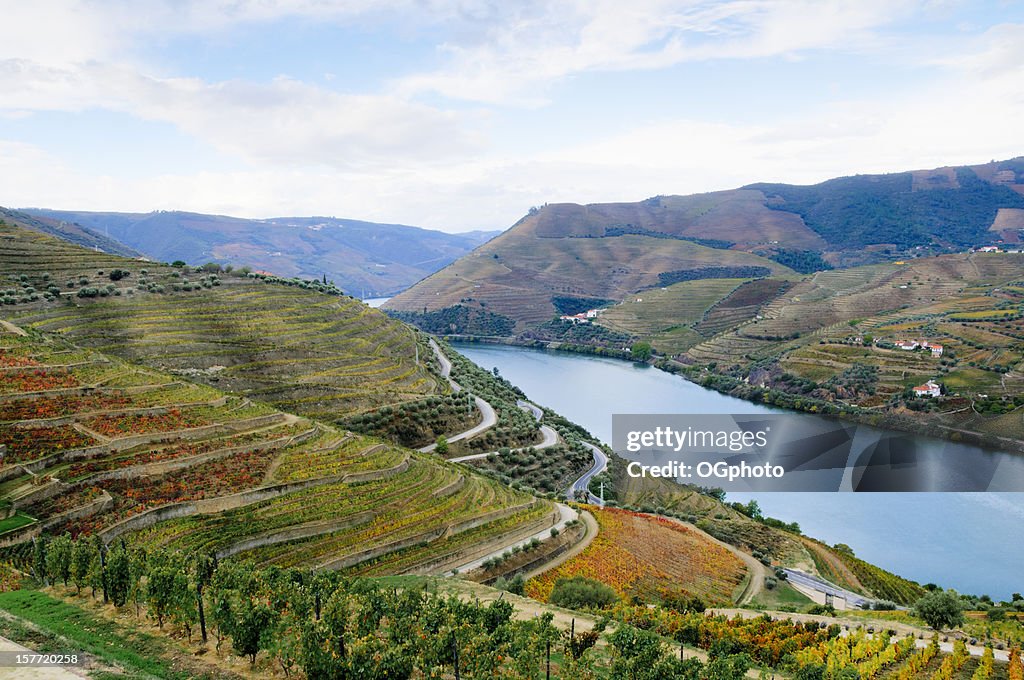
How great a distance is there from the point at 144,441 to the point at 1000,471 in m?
67.1

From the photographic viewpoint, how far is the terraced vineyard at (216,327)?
43.8 metres

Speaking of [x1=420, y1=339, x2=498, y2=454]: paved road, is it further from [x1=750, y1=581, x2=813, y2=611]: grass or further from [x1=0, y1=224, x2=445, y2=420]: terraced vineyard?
[x1=750, y1=581, x2=813, y2=611]: grass

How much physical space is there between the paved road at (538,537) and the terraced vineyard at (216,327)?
17366 mm

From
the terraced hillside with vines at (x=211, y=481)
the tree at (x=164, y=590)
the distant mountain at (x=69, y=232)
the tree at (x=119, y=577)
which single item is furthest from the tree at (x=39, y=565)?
the distant mountain at (x=69, y=232)

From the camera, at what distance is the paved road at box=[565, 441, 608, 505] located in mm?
46066

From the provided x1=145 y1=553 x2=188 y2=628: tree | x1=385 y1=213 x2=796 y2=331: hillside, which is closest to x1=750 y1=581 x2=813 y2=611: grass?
x1=145 y1=553 x2=188 y2=628: tree

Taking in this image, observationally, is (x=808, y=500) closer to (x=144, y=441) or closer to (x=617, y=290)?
(x=144, y=441)

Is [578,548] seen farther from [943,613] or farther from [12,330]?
[12,330]

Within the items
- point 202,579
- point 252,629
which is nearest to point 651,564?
point 202,579

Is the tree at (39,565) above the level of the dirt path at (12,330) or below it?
below

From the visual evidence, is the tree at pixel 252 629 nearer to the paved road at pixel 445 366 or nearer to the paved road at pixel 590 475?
the paved road at pixel 590 475

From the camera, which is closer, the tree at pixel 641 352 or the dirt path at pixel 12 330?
the dirt path at pixel 12 330

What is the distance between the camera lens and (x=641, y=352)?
389 ft

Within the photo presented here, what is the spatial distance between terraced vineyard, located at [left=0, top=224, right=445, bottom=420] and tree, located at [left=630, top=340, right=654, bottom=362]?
66681mm
